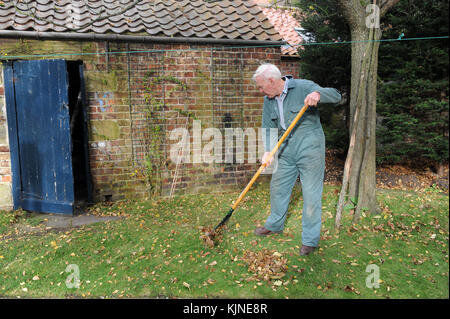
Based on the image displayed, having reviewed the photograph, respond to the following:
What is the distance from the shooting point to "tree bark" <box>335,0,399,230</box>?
4535 millimetres

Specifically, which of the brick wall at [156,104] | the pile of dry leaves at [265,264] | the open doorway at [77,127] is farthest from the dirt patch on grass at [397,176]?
the open doorway at [77,127]

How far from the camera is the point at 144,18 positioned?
6395 millimetres

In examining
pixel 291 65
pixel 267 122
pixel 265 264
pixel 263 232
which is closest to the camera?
pixel 265 264

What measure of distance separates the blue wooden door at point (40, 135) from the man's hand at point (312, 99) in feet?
13.1

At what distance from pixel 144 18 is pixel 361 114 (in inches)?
165

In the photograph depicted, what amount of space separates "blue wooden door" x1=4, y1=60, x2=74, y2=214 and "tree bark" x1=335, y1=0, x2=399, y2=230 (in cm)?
433

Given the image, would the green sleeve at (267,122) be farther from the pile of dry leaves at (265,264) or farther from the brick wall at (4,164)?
the brick wall at (4,164)

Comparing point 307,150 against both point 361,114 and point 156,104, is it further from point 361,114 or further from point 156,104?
point 156,104

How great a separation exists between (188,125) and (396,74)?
4.27 m

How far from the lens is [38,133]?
5.79 metres

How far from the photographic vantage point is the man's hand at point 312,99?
3.57 m

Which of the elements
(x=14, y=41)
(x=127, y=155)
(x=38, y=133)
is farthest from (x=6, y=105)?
(x=127, y=155)

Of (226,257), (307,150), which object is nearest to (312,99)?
(307,150)

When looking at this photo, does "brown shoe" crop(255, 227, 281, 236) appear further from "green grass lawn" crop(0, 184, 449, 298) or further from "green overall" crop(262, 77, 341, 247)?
"green overall" crop(262, 77, 341, 247)
